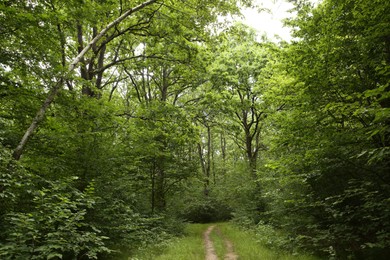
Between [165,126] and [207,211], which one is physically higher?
[165,126]

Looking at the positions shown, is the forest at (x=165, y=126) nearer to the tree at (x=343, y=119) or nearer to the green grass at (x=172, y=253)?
the tree at (x=343, y=119)

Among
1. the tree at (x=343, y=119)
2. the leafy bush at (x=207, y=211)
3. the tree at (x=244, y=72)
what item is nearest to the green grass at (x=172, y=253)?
the tree at (x=343, y=119)

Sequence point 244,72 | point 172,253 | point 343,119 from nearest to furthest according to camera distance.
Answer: point 343,119, point 172,253, point 244,72

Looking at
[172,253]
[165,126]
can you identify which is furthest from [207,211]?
[172,253]

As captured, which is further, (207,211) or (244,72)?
(207,211)

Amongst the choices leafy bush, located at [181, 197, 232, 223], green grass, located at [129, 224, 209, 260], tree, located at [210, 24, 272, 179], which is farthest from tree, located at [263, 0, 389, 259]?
leafy bush, located at [181, 197, 232, 223]

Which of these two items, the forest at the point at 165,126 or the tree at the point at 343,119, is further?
the tree at the point at 343,119

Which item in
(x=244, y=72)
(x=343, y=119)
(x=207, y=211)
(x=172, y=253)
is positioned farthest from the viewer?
(x=207, y=211)

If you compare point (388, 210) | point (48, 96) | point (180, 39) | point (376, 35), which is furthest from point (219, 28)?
point (388, 210)

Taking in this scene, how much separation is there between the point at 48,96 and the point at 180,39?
6909 mm

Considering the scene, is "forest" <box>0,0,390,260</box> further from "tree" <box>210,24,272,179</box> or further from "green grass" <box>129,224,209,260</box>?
"tree" <box>210,24,272,179</box>

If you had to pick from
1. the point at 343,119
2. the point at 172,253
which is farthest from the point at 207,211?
the point at 343,119

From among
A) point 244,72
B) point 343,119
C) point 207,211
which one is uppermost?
point 244,72

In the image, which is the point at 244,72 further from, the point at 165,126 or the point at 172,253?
the point at 172,253
